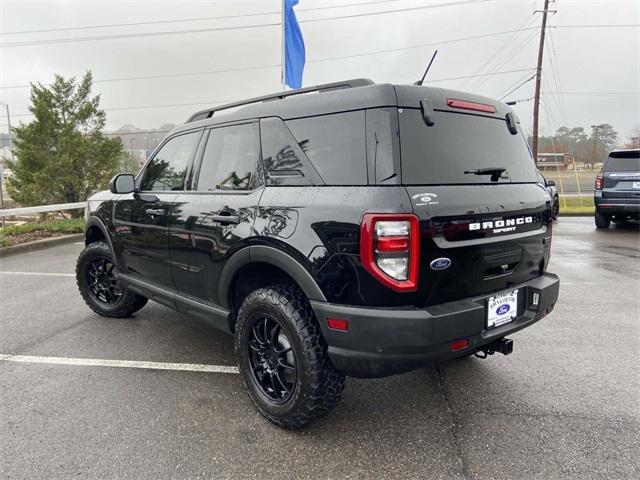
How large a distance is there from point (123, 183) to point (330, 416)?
8.67 feet

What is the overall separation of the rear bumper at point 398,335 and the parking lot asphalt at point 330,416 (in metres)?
0.54

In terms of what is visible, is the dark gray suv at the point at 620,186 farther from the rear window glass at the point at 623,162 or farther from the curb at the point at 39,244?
the curb at the point at 39,244

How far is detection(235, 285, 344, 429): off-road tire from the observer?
2.29 m

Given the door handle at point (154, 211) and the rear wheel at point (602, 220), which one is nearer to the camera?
the door handle at point (154, 211)

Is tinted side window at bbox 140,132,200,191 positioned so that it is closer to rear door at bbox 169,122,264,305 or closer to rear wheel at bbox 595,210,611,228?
rear door at bbox 169,122,264,305

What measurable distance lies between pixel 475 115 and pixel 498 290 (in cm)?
106

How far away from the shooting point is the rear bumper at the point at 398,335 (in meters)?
2.04

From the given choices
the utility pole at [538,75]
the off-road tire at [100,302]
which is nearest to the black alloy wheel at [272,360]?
the off-road tire at [100,302]

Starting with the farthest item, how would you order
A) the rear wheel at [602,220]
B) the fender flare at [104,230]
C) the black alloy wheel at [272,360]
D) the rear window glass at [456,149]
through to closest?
the rear wheel at [602,220]
the fender flare at [104,230]
the black alloy wheel at [272,360]
the rear window glass at [456,149]

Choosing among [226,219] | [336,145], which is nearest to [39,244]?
[226,219]

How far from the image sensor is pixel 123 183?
12.4 ft

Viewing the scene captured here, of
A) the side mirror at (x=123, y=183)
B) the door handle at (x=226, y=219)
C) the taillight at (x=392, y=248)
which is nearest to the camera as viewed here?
the taillight at (x=392, y=248)

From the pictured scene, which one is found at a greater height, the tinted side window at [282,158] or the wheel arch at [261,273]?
the tinted side window at [282,158]

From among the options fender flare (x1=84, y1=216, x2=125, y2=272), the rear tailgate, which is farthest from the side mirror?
the rear tailgate
